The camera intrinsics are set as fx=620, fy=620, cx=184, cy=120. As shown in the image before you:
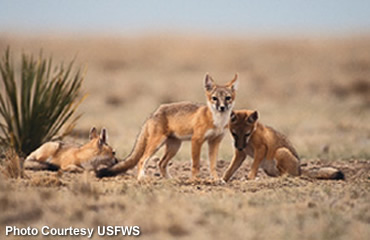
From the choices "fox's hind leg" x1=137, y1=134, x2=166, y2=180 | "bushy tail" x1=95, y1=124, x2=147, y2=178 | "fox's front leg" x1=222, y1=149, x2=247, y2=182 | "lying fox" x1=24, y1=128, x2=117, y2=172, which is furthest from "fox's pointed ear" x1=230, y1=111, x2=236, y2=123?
"lying fox" x1=24, y1=128, x2=117, y2=172

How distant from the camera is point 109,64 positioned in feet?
131

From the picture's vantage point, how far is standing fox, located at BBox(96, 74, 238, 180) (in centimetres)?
978

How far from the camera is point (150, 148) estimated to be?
992 centimetres

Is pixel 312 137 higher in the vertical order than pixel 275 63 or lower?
lower

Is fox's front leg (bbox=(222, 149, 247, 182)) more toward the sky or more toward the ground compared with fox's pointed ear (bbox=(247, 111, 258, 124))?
more toward the ground

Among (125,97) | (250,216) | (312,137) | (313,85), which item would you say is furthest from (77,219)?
(313,85)

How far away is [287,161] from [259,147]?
1.60 feet

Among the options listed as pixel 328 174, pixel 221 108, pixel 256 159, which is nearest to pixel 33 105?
pixel 221 108

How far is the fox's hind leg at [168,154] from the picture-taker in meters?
10.4

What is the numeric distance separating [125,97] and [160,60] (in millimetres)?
17081

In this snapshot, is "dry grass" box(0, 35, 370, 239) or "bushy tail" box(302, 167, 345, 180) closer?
"dry grass" box(0, 35, 370, 239)

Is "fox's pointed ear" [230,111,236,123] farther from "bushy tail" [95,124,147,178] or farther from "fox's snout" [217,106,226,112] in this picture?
"bushy tail" [95,124,147,178]

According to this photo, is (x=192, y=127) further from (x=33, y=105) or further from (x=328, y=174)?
(x=33, y=105)

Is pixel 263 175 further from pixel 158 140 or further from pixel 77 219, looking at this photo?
pixel 77 219
